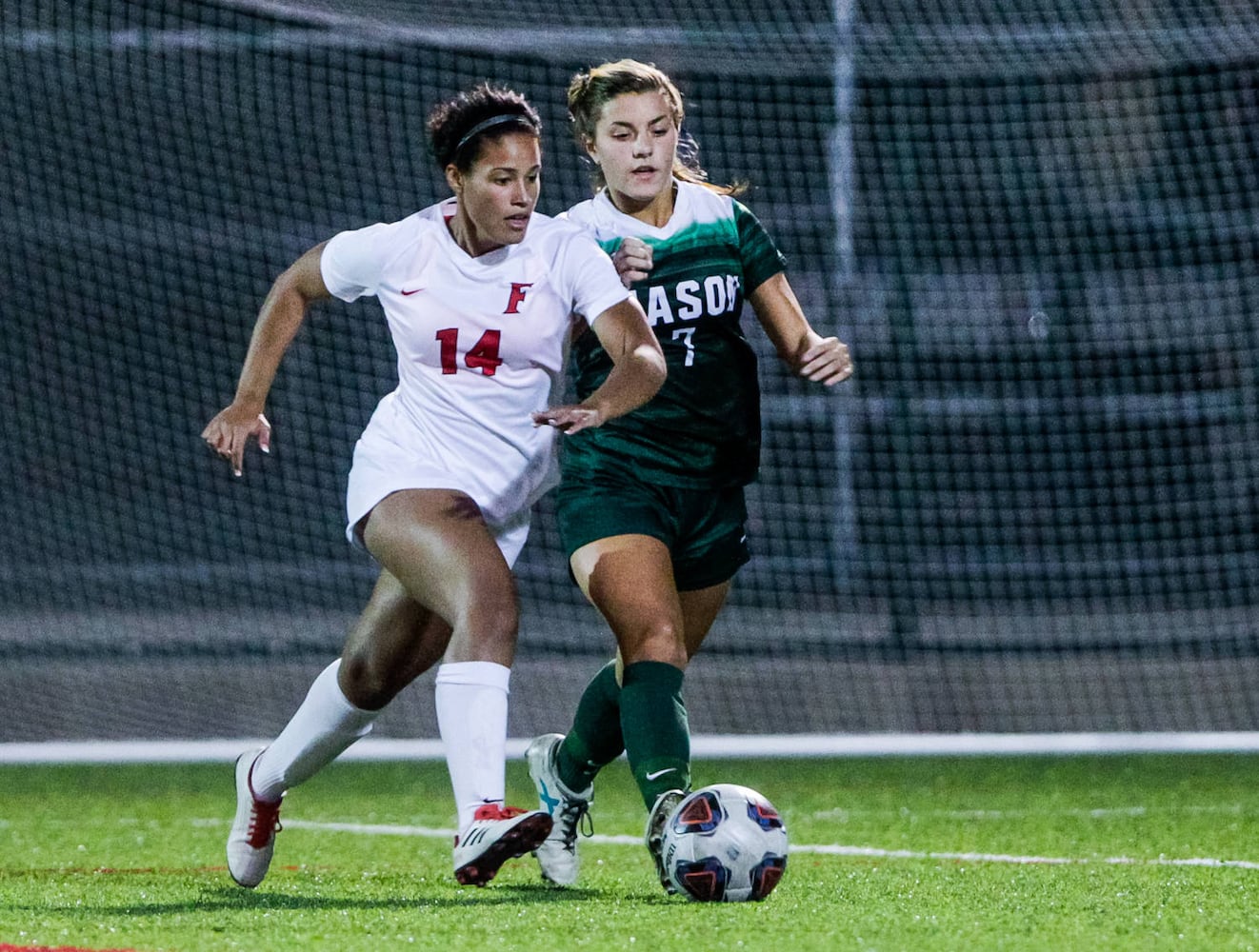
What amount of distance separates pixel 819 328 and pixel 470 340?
820 centimetres

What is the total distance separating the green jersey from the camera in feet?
14.0

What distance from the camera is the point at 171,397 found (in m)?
15.2

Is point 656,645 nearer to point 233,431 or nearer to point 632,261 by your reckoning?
point 632,261

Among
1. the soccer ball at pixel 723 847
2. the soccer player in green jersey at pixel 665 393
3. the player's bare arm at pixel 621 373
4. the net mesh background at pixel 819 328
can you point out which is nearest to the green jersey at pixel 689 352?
the soccer player in green jersey at pixel 665 393

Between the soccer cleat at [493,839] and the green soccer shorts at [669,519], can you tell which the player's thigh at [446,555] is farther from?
the soccer cleat at [493,839]

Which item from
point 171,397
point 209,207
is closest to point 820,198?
point 209,207

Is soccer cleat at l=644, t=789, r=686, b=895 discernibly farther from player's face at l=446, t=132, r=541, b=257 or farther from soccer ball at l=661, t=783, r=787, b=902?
player's face at l=446, t=132, r=541, b=257

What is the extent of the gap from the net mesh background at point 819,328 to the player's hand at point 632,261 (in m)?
6.18

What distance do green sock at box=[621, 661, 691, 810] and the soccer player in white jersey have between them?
259mm

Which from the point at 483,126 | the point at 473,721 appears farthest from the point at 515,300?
the point at 473,721

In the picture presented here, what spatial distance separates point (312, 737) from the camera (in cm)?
434

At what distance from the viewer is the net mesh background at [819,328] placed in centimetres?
1113

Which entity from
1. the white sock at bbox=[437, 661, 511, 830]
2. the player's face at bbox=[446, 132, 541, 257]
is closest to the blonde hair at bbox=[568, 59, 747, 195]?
the player's face at bbox=[446, 132, 541, 257]

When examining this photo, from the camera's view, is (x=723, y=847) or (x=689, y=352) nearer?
(x=723, y=847)
